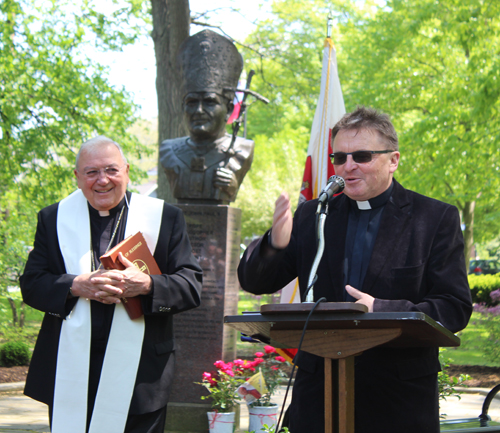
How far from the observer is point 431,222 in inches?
109

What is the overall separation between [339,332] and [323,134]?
15.2 ft

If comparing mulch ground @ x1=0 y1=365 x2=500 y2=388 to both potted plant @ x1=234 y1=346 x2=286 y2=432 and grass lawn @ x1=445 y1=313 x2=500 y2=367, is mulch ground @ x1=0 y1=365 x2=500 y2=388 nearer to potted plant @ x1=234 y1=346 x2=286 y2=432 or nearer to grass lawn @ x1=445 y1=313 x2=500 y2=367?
grass lawn @ x1=445 y1=313 x2=500 y2=367

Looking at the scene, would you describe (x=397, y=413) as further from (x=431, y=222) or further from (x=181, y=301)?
(x=181, y=301)

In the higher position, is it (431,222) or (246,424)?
(431,222)

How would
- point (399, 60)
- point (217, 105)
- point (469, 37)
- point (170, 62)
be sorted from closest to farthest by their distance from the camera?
point (217, 105), point (170, 62), point (469, 37), point (399, 60)

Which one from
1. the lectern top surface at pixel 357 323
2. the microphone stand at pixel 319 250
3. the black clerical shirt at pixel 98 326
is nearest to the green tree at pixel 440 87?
the black clerical shirt at pixel 98 326

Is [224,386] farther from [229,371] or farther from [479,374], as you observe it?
[479,374]

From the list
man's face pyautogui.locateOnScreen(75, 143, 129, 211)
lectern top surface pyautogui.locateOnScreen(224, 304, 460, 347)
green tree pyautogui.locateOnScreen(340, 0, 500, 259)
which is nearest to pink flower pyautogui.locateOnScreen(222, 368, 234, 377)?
man's face pyautogui.locateOnScreen(75, 143, 129, 211)

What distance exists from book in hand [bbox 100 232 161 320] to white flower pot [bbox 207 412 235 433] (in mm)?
2809

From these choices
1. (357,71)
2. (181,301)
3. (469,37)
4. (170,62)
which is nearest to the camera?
(181,301)

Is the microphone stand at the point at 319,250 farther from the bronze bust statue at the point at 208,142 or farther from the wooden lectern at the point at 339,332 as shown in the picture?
the bronze bust statue at the point at 208,142

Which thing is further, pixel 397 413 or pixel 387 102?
pixel 387 102

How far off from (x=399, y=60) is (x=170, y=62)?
8.69m

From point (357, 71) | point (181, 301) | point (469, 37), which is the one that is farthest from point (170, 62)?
point (357, 71)
